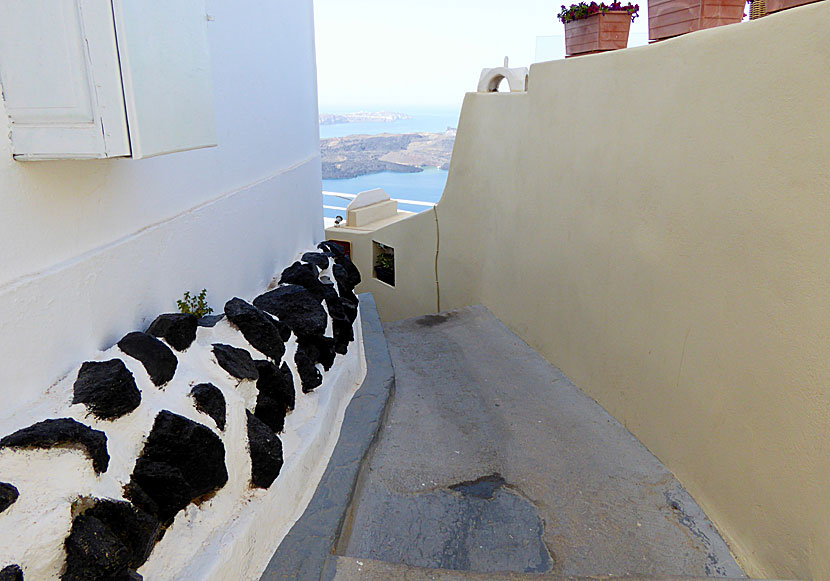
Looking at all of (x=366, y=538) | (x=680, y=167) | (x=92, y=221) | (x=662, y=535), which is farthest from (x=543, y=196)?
(x=92, y=221)

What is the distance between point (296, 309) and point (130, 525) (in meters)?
1.86

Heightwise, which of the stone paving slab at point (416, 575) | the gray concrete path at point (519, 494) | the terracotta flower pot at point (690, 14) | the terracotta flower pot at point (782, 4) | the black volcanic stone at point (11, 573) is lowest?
the gray concrete path at point (519, 494)

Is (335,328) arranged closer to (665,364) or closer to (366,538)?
(366,538)

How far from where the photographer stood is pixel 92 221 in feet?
6.50

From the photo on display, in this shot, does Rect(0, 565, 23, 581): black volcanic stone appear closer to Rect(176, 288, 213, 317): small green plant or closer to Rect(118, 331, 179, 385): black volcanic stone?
Rect(118, 331, 179, 385): black volcanic stone

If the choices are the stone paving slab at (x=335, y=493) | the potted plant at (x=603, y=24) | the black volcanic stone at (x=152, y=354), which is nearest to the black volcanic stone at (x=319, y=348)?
the stone paving slab at (x=335, y=493)

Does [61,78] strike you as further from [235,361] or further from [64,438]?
[235,361]

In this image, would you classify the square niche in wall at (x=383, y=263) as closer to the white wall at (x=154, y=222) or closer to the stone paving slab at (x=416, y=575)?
the white wall at (x=154, y=222)

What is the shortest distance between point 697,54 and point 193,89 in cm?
243

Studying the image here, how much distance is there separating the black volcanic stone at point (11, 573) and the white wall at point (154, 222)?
42cm

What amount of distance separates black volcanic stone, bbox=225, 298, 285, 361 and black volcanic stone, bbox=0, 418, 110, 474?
1063 mm

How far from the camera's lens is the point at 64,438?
1575 millimetres

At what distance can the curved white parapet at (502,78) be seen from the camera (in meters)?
6.89

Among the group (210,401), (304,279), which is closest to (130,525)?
(210,401)
